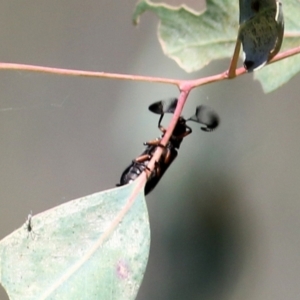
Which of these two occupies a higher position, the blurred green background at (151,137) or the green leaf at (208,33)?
the green leaf at (208,33)

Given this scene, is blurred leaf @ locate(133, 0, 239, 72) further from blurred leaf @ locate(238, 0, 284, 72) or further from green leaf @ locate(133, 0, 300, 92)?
blurred leaf @ locate(238, 0, 284, 72)

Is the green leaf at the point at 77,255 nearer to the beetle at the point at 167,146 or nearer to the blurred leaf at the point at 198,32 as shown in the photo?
the beetle at the point at 167,146

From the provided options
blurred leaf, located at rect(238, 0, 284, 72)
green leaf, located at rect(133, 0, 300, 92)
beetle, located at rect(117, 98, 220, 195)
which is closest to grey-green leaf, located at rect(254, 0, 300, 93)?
green leaf, located at rect(133, 0, 300, 92)

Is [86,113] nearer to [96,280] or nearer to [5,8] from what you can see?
[5,8]

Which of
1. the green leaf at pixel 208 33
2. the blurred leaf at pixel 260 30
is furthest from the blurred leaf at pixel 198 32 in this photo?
the blurred leaf at pixel 260 30

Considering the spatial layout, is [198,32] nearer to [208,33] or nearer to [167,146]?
[208,33]

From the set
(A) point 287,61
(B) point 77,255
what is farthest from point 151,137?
(B) point 77,255
